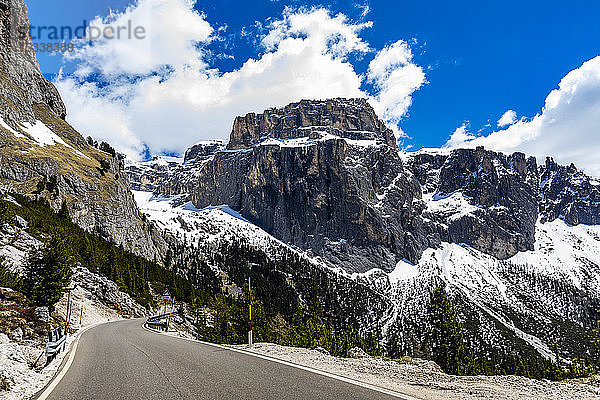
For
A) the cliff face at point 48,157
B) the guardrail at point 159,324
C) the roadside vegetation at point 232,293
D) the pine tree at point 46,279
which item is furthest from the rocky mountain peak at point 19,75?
the pine tree at point 46,279

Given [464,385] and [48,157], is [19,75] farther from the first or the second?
[464,385]

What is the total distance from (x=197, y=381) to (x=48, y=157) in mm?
90491

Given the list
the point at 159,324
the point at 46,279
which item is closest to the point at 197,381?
the point at 46,279

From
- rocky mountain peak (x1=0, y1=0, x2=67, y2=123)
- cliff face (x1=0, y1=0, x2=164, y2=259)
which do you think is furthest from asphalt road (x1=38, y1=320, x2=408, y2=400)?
rocky mountain peak (x1=0, y1=0, x2=67, y2=123)

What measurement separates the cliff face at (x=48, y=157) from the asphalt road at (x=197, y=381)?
237 feet

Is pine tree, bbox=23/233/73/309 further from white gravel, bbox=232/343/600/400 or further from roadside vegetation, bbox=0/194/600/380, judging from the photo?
white gravel, bbox=232/343/600/400

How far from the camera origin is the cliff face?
74750mm

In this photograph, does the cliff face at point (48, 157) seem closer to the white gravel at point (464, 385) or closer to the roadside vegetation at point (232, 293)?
the roadside vegetation at point (232, 293)

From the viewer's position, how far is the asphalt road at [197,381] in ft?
23.4

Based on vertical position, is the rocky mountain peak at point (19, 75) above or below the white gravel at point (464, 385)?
above

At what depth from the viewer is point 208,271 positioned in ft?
491

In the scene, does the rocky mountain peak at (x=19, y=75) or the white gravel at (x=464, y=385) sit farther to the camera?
the rocky mountain peak at (x=19, y=75)

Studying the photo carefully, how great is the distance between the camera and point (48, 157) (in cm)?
8006

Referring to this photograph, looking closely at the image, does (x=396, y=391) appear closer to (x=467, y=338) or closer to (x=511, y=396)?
(x=511, y=396)
